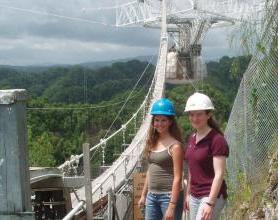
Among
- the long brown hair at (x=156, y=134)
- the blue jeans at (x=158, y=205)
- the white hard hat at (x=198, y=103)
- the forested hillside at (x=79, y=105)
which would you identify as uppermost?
the white hard hat at (x=198, y=103)

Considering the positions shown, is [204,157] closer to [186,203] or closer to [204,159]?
[204,159]

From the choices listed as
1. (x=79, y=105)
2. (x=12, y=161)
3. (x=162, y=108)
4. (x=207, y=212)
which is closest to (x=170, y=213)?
(x=207, y=212)

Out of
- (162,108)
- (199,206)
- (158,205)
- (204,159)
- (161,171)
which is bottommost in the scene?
(158,205)

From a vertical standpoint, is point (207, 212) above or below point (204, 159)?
below

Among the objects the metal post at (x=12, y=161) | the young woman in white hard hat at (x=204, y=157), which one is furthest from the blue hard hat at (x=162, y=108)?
the metal post at (x=12, y=161)

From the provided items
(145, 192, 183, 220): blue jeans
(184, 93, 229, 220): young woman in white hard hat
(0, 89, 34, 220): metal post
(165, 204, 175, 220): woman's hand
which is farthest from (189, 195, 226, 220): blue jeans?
(0, 89, 34, 220): metal post

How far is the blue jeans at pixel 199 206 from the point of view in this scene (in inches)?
129

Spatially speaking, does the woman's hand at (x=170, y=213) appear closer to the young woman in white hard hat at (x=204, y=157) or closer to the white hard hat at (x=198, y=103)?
the young woman in white hard hat at (x=204, y=157)

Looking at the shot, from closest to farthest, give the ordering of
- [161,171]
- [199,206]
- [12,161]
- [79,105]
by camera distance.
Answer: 1. [12,161]
2. [199,206]
3. [161,171]
4. [79,105]

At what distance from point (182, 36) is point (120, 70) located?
104ft

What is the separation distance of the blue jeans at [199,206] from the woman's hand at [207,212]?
0.13 ft

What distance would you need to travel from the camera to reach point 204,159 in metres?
3.27

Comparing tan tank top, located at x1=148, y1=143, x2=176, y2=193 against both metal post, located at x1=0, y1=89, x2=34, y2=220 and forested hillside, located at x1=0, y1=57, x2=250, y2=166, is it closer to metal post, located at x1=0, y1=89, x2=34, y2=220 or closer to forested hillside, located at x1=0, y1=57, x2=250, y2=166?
metal post, located at x1=0, y1=89, x2=34, y2=220

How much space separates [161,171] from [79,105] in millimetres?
47093
